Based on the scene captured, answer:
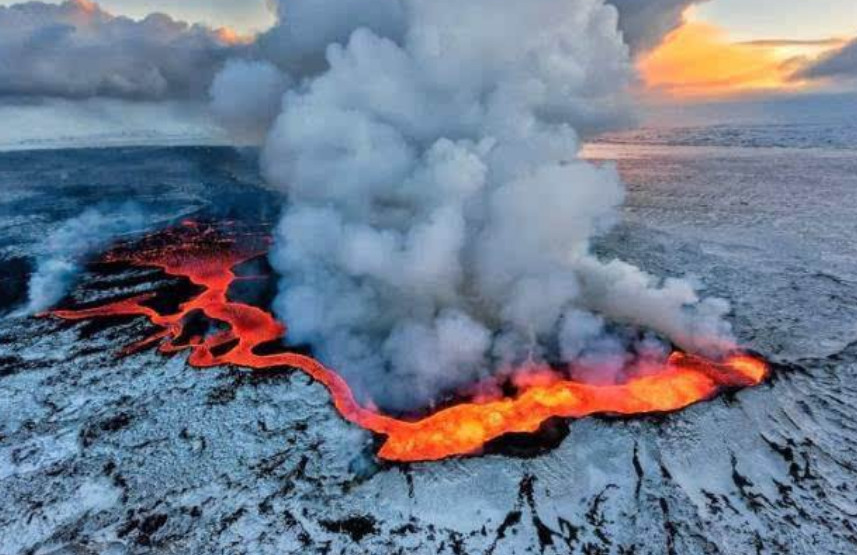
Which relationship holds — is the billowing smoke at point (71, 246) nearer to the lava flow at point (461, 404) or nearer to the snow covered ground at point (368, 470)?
the lava flow at point (461, 404)

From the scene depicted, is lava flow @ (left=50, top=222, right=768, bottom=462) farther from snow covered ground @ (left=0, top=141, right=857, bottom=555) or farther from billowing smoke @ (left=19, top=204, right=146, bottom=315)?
billowing smoke @ (left=19, top=204, right=146, bottom=315)

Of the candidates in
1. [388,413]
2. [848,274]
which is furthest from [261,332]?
[848,274]

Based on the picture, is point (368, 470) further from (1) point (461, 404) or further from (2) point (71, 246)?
(2) point (71, 246)

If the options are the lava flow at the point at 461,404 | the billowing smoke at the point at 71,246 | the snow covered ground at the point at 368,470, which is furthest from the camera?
the billowing smoke at the point at 71,246

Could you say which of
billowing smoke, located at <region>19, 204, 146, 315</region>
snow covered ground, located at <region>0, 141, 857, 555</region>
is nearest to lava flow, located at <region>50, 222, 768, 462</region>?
snow covered ground, located at <region>0, 141, 857, 555</region>

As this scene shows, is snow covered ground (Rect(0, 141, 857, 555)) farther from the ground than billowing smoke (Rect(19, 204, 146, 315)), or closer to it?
farther from the ground

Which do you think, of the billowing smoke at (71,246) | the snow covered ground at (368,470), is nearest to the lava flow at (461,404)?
the snow covered ground at (368,470)
